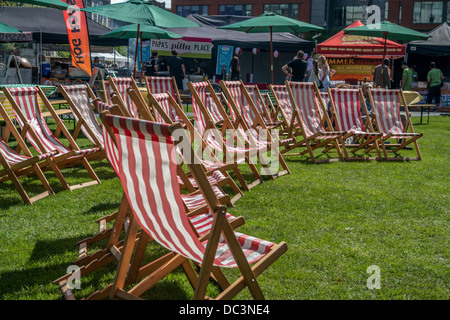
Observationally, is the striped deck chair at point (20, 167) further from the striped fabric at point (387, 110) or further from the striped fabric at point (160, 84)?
the striped fabric at point (387, 110)

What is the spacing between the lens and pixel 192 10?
6059 centimetres

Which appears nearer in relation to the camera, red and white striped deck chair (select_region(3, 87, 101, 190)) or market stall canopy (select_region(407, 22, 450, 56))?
red and white striped deck chair (select_region(3, 87, 101, 190))

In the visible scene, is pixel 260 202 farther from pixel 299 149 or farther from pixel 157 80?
pixel 157 80

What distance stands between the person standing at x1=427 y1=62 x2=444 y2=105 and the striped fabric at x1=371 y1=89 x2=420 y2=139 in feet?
35.9

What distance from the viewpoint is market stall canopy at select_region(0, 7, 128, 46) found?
1859cm

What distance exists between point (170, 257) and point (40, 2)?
21.1 feet

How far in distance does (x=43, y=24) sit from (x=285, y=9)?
1608 inches

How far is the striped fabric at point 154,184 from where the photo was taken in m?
2.46

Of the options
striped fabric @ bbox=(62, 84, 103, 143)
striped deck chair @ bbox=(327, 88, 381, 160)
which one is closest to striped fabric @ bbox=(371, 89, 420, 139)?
striped deck chair @ bbox=(327, 88, 381, 160)

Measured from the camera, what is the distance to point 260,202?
5367 mm

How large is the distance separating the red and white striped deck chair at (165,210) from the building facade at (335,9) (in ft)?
159

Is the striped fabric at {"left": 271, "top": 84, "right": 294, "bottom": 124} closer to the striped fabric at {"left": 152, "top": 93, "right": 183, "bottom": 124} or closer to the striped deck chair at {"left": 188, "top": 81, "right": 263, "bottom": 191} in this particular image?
the striped fabric at {"left": 152, "top": 93, "right": 183, "bottom": 124}

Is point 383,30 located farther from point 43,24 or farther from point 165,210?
point 43,24

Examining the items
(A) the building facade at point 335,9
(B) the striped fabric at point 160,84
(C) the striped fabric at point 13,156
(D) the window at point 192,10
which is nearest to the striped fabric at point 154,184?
(C) the striped fabric at point 13,156
